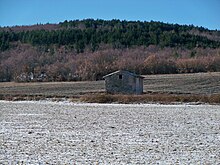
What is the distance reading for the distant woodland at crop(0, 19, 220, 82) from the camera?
121500mm

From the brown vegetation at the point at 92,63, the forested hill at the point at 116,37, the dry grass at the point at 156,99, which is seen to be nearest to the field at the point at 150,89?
the dry grass at the point at 156,99

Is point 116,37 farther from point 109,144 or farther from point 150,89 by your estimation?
point 109,144

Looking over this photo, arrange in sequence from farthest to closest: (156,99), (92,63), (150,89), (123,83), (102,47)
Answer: (102,47), (92,63), (150,89), (123,83), (156,99)

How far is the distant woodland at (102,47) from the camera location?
122 meters

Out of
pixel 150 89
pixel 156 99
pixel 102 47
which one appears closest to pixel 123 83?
pixel 150 89

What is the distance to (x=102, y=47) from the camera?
6063 inches

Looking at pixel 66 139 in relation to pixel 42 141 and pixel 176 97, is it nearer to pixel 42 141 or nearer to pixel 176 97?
pixel 42 141

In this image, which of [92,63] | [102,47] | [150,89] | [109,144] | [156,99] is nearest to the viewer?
[109,144]

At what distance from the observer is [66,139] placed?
15.8m

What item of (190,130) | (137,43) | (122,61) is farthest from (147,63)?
(190,130)

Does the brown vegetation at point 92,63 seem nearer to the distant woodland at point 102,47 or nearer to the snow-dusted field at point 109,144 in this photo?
the distant woodland at point 102,47

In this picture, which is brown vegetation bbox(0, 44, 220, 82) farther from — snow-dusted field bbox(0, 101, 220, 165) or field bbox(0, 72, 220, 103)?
snow-dusted field bbox(0, 101, 220, 165)

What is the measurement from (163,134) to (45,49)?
142 m

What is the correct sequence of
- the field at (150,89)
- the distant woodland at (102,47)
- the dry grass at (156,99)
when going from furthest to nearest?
the distant woodland at (102,47)
the field at (150,89)
the dry grass at (156,99)
